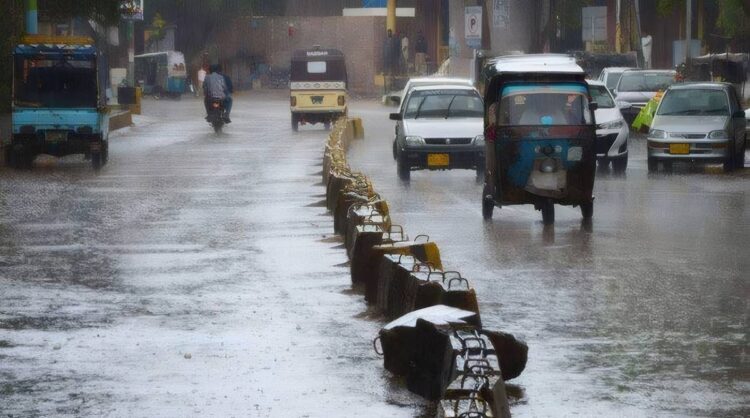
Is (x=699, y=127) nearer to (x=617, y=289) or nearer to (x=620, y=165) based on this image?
(x=620, y=165)

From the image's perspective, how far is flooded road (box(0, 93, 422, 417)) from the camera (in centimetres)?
854

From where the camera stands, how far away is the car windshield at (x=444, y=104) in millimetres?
26703

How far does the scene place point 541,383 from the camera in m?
8.85

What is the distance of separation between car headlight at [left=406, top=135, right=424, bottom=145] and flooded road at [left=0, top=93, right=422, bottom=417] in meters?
1.95

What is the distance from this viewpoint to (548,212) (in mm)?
18281

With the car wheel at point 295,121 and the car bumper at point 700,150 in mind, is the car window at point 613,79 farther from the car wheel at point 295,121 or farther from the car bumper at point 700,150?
the car bumper at point 700,150

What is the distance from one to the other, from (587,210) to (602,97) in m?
11.4

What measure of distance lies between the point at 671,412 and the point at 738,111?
21.3 m

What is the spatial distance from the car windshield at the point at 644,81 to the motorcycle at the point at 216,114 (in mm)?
10876

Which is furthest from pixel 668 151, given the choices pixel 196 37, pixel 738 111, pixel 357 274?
pixel 196 37

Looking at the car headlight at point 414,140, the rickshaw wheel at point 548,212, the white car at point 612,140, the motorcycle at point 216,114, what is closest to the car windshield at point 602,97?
the white car at point 612,140

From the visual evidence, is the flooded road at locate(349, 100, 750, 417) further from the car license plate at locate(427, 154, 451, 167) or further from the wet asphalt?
Result: the car license plate at locate(427, 154, 451, 167)

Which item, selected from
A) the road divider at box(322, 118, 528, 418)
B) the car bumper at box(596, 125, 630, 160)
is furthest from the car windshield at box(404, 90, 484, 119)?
the road divider at box(322, 118, 528, 418)

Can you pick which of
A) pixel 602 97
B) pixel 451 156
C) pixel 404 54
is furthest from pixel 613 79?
pixel 404 54
